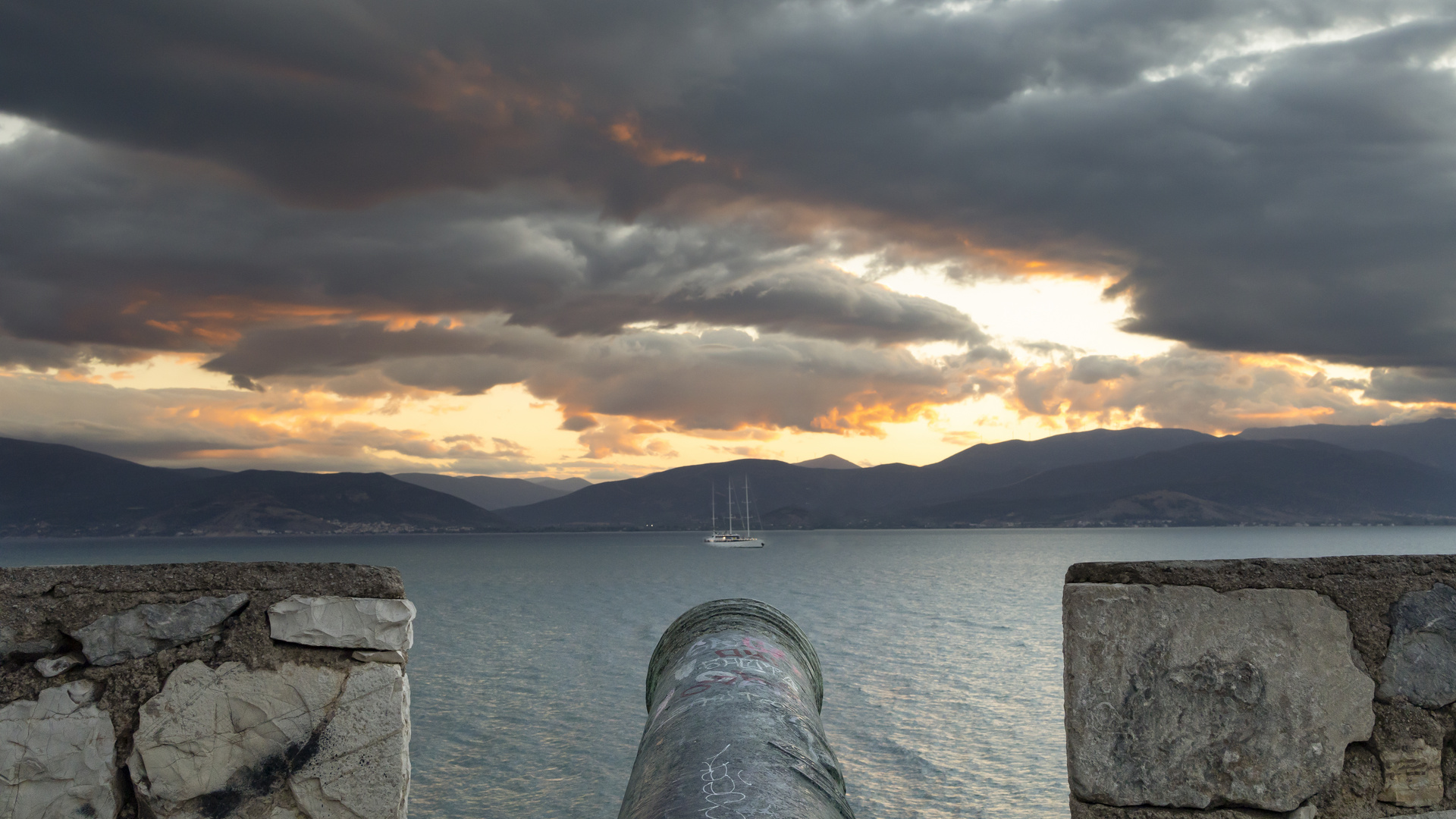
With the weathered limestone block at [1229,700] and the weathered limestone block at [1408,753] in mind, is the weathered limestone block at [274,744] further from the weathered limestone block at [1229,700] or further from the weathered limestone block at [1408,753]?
the weathered limestone block at [1408,753]

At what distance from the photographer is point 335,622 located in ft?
10.4

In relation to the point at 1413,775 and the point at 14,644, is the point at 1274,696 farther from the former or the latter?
the point at 14,644

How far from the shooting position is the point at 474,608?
1813 inches

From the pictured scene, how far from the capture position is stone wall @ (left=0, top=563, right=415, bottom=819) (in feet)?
9.74

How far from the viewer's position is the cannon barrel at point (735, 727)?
2.48 m

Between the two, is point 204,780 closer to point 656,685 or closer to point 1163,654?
point 656,685

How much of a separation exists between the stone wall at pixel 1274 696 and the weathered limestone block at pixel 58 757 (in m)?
3.15

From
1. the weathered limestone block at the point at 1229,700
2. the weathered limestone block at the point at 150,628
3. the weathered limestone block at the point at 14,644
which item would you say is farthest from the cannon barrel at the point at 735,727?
the weathered limestone block at the point at 14,644

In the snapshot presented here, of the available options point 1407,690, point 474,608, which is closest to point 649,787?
point 1407,690

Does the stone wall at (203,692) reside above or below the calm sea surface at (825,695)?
above

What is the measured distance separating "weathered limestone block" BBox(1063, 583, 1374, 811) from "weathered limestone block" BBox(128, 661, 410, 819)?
7.65 ft

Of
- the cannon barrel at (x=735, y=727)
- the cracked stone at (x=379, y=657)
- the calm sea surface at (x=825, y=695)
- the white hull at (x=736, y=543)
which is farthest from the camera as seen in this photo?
the white hull at (x=736, y=543)

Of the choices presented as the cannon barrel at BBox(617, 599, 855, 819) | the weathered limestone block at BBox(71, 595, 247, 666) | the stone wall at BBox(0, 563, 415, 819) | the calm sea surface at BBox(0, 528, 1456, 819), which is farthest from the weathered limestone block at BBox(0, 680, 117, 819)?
the calm sea surface at BBox(0, 528, 1456, 819)

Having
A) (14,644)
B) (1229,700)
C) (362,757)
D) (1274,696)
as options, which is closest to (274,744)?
(362,757)
